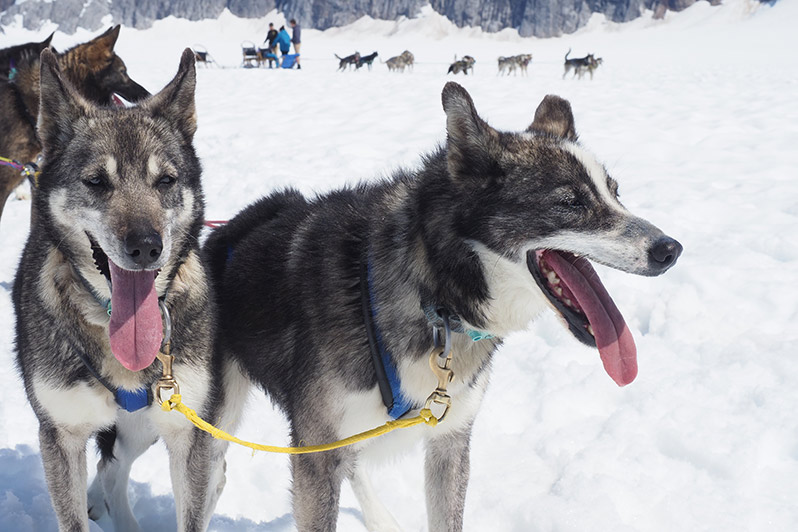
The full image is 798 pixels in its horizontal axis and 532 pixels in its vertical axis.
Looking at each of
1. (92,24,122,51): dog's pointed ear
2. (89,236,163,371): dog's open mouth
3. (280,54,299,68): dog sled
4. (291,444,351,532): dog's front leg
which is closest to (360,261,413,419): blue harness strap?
(291,444,351,532): dog's front leg

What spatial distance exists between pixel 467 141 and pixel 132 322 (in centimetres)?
94

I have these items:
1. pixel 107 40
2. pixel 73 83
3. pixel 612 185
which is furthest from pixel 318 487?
pixel 107 40

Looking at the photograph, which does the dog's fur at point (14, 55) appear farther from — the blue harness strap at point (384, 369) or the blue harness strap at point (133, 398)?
the blue harness strap at point (384, 369)

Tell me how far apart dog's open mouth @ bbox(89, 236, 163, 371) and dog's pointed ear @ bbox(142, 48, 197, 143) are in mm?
458

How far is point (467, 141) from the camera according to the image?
1.69m

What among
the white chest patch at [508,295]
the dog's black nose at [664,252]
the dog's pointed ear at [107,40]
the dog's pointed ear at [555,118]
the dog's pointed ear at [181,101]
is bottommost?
the white chest patch at [508,295]

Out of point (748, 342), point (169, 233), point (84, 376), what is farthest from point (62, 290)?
point (748, 342)

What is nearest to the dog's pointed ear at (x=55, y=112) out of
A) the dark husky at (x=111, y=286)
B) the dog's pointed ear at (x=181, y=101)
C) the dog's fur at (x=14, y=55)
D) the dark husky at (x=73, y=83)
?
the dark husky at (x=111, y=286)

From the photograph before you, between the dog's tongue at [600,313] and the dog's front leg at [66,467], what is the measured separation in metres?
1.30

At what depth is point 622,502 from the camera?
2.25 m

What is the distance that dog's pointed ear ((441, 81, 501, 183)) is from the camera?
65.8 inches

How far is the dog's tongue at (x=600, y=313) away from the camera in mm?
1554

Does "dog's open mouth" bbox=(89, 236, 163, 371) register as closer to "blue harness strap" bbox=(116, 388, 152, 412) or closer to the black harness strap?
"blue harness strap" bbox=(116, 388, 152, 412)

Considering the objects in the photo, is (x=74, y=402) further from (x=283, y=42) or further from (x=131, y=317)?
(x=283, y=42)
